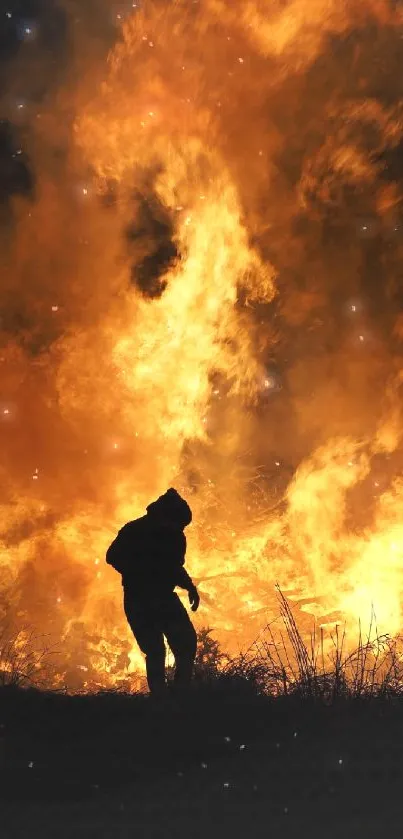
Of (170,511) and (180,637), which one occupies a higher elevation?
(170,511)

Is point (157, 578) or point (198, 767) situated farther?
point (157, 578)

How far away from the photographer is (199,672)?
23.1ft

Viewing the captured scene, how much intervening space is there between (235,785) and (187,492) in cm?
1150

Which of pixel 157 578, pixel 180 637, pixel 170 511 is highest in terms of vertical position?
pixel 170 511

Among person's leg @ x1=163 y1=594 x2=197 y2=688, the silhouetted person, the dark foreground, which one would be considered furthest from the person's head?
the dark foreground

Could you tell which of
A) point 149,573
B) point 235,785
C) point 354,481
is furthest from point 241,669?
point 354,481

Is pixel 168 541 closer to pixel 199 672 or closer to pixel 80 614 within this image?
pixel 199 672

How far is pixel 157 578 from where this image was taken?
284 inches

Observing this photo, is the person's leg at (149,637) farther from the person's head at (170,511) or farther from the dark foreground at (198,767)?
the person's head at (170,511)

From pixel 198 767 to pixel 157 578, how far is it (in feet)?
8.29

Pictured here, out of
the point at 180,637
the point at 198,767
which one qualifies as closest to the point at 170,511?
the point at 180,637

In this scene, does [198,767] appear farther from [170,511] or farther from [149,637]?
[170,511]

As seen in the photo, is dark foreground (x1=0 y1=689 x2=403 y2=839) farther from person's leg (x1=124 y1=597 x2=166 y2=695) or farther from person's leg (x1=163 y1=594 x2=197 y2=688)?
person's leg (x1=163 y1=594 x2=197 y2=688)

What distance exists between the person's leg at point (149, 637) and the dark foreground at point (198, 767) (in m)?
0.52
